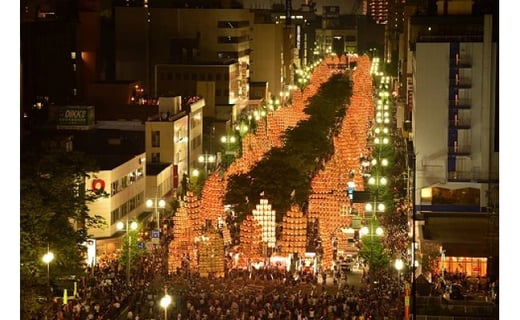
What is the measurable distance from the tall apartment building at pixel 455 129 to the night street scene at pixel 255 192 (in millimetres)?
57

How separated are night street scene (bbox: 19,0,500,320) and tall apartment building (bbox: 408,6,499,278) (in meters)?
0.06

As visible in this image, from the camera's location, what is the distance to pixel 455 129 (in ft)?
104

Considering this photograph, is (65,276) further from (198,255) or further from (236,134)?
(236,134)

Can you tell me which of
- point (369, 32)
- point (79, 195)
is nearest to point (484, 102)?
point (79, 195)

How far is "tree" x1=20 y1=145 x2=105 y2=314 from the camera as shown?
18.4 meters

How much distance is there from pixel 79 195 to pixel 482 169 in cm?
1211

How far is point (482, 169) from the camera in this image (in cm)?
3000

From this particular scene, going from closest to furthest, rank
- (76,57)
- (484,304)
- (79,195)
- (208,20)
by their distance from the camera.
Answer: (484,304) → (79,195) → (76,57) → (208,20)

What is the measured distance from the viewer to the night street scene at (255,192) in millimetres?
19922

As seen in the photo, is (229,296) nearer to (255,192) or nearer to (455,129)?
(255,192)

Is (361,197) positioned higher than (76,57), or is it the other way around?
(76,57)

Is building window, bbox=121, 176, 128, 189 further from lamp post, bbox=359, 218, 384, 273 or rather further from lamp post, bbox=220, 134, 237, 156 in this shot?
lamp post, bbox=220, 134, 237, 156

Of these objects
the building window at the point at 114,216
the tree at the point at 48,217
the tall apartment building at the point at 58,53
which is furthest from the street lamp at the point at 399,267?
the tall apartment building at the point at 58,53

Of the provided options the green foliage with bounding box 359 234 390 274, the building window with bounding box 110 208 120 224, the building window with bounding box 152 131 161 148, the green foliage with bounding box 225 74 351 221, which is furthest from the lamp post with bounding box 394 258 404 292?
the building window with bounding box 152 131 161 148
